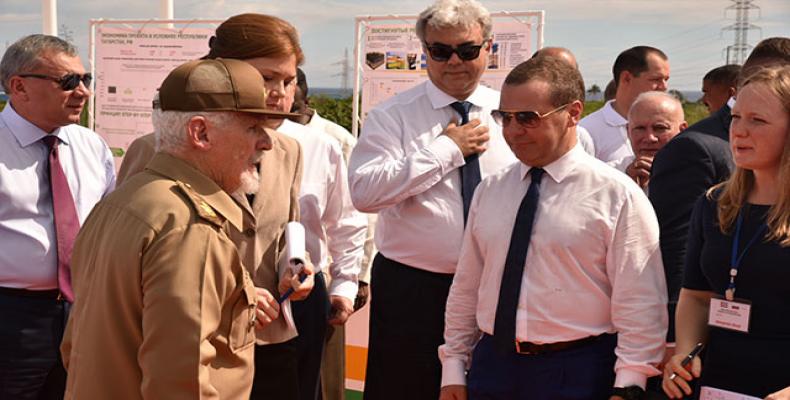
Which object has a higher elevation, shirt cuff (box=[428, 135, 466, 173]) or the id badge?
shirt cuff (box=[428, 135, 466, 173])

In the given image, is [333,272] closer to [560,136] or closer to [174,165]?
[560,136]

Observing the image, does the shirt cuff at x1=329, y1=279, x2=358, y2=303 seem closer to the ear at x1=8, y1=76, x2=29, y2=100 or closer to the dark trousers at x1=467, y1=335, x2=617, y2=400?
the dark trousers at x1=467, y1=335, x2=617, y2=400

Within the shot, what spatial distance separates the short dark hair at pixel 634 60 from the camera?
547cm

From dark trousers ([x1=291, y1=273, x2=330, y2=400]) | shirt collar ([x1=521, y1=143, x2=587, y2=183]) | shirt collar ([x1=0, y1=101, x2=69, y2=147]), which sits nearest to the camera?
shirt collar ([x1=521, y1=143, x2=587, y2=183])

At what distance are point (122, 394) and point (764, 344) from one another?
1.68 m

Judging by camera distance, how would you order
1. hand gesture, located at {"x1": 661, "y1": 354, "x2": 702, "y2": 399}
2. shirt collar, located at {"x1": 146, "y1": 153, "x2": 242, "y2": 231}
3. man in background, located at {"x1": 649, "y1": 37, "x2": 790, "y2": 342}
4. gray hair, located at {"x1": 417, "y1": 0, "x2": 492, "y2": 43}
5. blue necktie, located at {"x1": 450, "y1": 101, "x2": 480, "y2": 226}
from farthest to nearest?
gray hair, located at {"x1": 417, "y1": 0, "x2": 492, "y2": 43} → blue necktie, located at {"x1": 450, "y1": 101, "x2": 480, "y2": 226} → man in background, located at {"x1": 649, "y1": 37, "x2": 790, "y2": 342} → hand gesture, located at {"x1": 661, "y1": 354, "x2": 702, "y2": 399} → shirt collar, located at {"x1": 146, "y1": 153, "x2": 242, "y2": 231}

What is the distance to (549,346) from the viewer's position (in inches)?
102

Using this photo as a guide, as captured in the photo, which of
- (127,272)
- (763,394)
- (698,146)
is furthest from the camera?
(698,146)

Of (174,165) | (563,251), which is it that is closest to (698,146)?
(563,251)

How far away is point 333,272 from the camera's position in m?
3.55

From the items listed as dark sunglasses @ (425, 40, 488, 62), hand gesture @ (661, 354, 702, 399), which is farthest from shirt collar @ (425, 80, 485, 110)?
hand gesture @ (661, 354, 702, 399)

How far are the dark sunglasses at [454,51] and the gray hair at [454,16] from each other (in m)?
0.07

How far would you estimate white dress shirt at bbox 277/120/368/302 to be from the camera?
3.22 meters

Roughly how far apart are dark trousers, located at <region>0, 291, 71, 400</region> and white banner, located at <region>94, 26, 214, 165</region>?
198 inches
